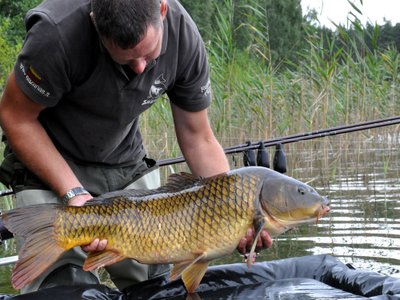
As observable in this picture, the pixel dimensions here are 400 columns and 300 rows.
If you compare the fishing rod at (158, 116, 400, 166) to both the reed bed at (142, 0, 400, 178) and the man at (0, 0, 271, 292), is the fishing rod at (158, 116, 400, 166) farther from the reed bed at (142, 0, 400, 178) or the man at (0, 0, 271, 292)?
the reed bed at (142, 0, 400, 178)

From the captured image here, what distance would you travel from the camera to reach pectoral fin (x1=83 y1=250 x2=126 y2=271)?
109 inches

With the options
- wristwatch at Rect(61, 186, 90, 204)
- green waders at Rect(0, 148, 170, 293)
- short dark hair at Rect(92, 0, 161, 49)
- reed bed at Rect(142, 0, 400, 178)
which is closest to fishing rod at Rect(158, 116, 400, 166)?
green waders at Rect(0, 148, 170, 293)

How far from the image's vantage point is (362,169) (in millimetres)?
7707

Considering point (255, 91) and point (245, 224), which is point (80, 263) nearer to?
point (245, 224)

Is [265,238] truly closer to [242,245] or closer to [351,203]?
[242,245]

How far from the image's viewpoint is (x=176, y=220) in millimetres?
2691

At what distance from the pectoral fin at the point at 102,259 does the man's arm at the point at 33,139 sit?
337 mm

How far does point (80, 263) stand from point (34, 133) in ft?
2.00

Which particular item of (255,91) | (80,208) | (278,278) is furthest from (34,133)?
(255,91)

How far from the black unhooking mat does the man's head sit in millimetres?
949

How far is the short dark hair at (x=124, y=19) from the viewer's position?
8.82ft

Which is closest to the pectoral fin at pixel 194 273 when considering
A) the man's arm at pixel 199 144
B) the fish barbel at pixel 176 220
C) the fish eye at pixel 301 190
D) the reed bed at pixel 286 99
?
the fish barbel at pixel 176 220

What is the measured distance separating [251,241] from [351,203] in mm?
3684

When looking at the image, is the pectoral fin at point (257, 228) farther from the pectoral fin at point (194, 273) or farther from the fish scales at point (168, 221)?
the pectoral fin at point (194, 273)
